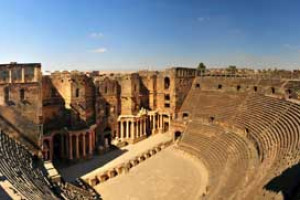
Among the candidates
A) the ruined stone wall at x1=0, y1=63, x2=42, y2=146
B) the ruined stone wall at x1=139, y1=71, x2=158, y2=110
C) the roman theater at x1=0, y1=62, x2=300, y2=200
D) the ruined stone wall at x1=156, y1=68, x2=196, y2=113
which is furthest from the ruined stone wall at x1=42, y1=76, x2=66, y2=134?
the ruined stone wall at x1=156, y1=68, x2=196, y2=113

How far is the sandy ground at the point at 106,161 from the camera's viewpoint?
82.1 feet

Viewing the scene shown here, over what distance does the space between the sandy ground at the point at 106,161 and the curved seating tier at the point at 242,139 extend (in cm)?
447

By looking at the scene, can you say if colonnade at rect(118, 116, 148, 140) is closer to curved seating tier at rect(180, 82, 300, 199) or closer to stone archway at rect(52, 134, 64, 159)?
curved seating tier at rect(180, 82, 300, 199)

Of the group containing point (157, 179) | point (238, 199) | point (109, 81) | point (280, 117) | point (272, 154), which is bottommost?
point (157, 179)

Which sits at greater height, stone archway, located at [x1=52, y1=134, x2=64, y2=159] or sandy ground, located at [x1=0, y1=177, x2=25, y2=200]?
sandy ground, located at [x1=0, y1=177, x2=25, y2=200]

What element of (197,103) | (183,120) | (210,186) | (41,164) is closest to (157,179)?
(210,186)

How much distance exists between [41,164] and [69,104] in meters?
7.43

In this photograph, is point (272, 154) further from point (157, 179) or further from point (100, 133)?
point (100, 133)

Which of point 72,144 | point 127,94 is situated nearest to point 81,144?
point 72,144

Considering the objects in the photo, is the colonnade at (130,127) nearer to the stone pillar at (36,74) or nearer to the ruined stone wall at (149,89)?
the ruined stone wall at (149,89)

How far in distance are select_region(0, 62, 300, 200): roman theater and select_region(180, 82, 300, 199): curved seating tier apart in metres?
0.10

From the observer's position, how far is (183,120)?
3200 centimetres

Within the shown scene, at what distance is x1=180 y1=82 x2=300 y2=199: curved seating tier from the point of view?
15.7m

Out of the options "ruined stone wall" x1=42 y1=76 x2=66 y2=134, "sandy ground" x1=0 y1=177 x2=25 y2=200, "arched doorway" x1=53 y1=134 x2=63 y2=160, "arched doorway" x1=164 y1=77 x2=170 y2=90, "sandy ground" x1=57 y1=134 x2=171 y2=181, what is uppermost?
"arched doorway" x1=164 y1=77 x2=170 y2=90
